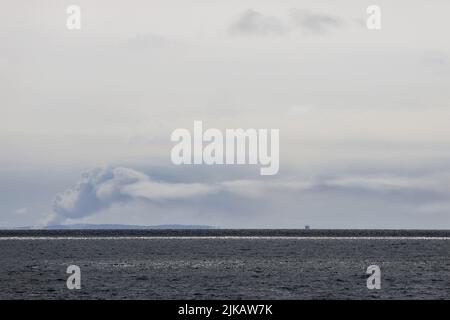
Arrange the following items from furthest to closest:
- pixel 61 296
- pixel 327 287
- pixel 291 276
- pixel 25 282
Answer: pixel 291 276
pixel 25 282
pixel 327 287
pixel 61 296

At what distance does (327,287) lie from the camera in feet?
275

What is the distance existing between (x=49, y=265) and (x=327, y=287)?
5489 cm

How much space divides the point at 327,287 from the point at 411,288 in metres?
8.45
